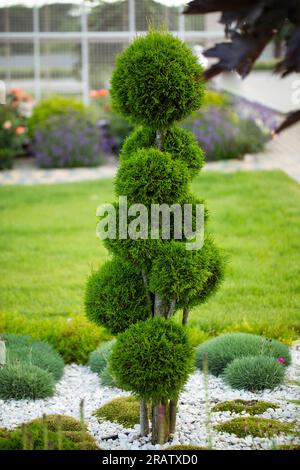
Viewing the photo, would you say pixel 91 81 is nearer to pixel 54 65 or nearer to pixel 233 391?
pixel 54 65

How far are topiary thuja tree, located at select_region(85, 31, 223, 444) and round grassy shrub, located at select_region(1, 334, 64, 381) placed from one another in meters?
1.11

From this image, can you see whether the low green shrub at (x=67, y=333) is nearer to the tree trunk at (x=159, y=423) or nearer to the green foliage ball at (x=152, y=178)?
the tree trunk at (x=159, y=423)

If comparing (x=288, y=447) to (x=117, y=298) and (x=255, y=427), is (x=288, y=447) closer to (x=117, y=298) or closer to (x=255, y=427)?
(x=255, y=427)

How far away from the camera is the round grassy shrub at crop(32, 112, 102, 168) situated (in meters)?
11.0

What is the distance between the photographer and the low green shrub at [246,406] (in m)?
3.48

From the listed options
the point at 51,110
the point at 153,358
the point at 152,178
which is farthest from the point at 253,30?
the point at 51,110

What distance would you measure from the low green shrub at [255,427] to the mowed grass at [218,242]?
0.93 m

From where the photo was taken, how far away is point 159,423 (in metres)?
3.04

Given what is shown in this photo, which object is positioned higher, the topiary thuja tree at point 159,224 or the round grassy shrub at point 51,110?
the round grassy shrub at point 51,110

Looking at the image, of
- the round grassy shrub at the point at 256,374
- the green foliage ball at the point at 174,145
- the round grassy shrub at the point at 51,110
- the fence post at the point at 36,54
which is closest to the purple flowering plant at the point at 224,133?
the round grassy shrub at the point at 51,110

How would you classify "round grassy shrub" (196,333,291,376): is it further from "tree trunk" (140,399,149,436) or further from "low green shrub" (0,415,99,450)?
"low green shrub" (0,415,99,450)

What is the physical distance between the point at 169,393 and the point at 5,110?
9057 millimetres
